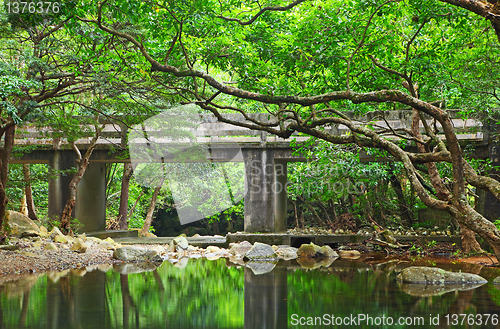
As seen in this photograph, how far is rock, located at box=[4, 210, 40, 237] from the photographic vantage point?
1074 cm

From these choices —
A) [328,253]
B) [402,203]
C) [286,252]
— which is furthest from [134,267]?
[402,203]

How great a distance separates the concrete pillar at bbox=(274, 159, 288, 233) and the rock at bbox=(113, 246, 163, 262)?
4202 millimetres

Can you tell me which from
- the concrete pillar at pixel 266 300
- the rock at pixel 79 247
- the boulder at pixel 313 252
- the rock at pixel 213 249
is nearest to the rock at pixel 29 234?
the rock at pixel 79 247

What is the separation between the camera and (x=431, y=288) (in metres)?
6.06

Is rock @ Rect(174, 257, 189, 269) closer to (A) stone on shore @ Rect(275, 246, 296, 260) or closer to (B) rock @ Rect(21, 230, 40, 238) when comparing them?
(A) stone on shore @ Rect(275, 246, 296, 260)

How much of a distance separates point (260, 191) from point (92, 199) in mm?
6012

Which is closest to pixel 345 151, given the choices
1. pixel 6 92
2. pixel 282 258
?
pixel 282 258

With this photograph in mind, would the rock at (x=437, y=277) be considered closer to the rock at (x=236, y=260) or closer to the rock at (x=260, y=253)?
the rock at (x=236, y=260)

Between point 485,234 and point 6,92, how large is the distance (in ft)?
22.3

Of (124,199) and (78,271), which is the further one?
(124,199)

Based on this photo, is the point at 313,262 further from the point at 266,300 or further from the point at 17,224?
the point at 17,224

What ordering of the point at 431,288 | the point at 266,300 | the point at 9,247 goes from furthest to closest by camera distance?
the point at 9,247, the point at 431,288, the point at 266,300

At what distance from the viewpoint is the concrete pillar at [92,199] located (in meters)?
14.0

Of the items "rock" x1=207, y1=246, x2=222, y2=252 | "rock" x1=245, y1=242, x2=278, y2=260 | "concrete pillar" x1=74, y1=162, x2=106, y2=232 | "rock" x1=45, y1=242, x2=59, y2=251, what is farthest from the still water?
"concrete pillar" x1=74, y1=162, x2=106, y2=232
